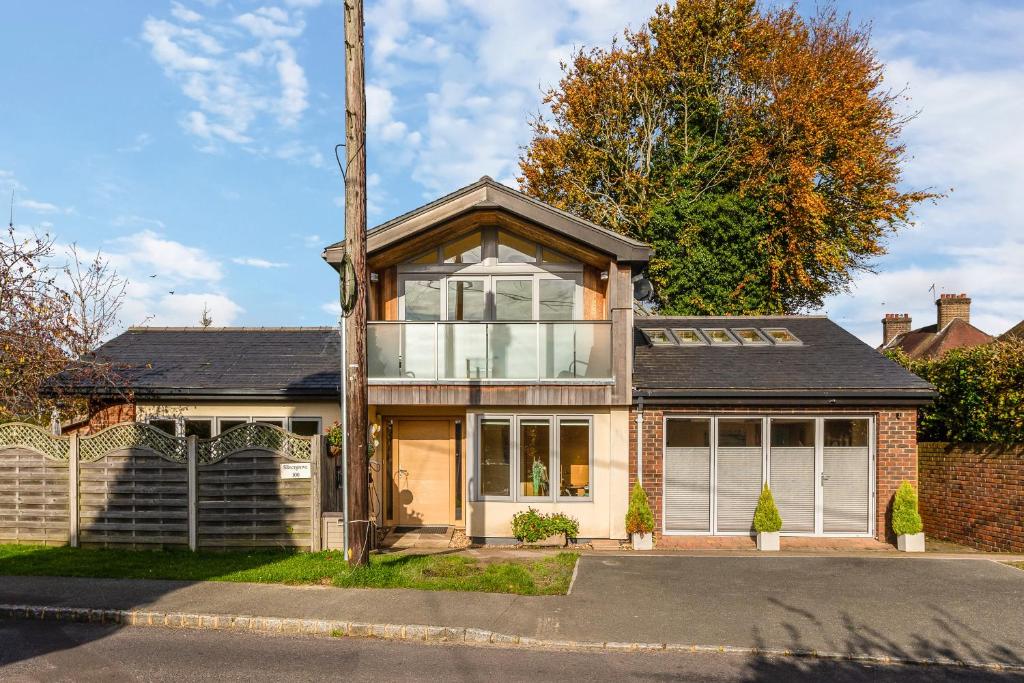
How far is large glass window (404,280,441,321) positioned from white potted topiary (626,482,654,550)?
468 cm

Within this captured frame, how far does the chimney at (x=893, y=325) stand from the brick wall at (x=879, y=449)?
2418 centimetres

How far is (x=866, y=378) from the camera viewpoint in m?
11.6

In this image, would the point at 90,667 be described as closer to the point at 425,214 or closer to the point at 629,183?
the point at 425,214

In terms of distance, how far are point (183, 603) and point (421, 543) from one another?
14.9ft

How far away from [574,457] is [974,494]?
269 inches

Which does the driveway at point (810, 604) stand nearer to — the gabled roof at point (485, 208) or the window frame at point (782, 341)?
the window frame at point (782, 341)

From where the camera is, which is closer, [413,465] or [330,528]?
[330,528]

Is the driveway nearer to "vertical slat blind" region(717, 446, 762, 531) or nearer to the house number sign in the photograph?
"vertical slat blind" region(717, 446, 762, 531)

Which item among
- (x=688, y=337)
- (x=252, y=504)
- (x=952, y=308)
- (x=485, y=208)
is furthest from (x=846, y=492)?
(x=952, y=308)

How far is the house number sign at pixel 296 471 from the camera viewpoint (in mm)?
10273

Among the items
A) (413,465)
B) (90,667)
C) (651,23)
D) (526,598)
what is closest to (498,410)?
(413,465)

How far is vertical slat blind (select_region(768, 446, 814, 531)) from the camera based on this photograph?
11547 mm

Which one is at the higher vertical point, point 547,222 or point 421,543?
point 547,222

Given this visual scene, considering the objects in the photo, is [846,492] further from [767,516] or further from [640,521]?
[640,521]
